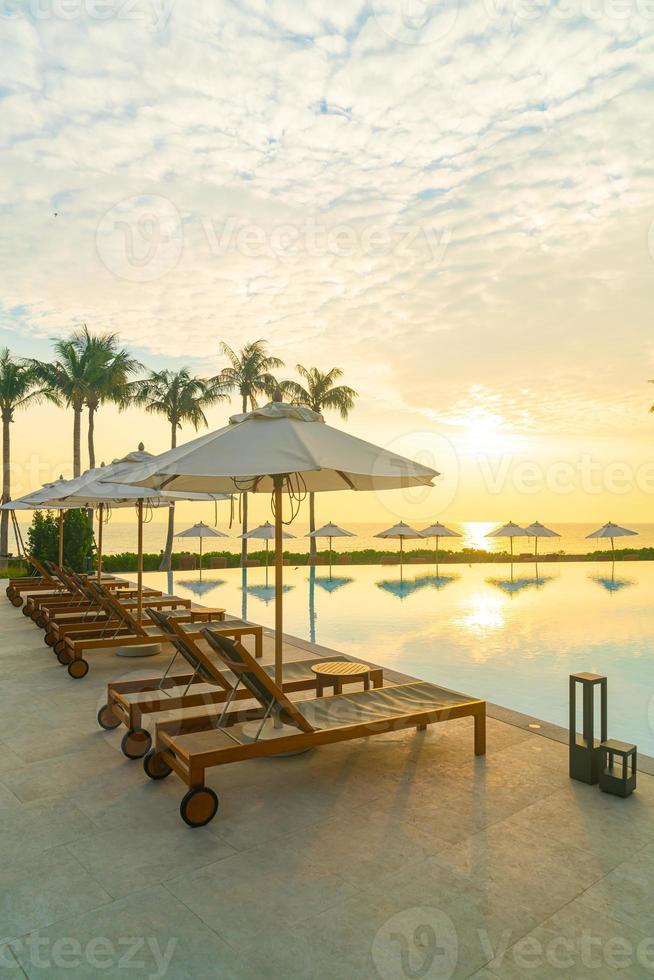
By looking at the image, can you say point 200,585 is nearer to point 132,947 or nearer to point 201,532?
point 201,532

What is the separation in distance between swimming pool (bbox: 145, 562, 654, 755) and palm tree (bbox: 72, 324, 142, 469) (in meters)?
9.33

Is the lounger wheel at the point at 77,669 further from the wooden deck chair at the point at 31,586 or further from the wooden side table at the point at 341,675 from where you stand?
the wooden deck chair at the point at 31,586

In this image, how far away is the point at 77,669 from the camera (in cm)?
745

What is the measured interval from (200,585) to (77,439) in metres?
11.5

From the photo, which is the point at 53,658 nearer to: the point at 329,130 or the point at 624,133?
the point at 329,130

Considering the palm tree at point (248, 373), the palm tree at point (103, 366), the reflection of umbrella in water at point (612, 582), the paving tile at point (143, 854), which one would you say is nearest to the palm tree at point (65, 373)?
the palm tree at point (103, 366)

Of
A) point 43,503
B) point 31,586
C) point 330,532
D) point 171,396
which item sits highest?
point 171,396

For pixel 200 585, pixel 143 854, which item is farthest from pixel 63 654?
pixel 200 585

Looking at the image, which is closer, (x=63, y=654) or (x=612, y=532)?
(x=63, y=654)

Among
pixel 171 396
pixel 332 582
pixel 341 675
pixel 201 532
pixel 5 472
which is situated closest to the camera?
pixel 341 675

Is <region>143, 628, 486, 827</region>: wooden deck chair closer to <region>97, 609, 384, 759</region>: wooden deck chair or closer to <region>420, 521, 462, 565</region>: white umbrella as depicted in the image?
<region>97, 609, 384, 759</region>: wooden deck chair

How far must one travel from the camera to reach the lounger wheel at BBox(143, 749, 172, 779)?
172 inches

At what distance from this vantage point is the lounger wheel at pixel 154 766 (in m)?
4.36

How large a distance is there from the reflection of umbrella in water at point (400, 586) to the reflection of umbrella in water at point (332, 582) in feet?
4.27
